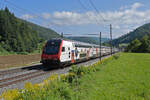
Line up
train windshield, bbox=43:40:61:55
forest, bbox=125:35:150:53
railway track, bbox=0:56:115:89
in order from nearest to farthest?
1. railway track, bbox=0:56:115:89
2. train windshield, bbox=43:40:61:55
3. forest, bbox=125:35:150:53

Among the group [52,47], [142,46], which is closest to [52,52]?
[52,47]

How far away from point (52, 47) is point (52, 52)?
663 millimetres

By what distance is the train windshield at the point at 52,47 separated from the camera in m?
16.7

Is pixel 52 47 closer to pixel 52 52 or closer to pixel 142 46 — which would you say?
pixel 52 52

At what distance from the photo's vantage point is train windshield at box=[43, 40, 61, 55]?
16.7 metres

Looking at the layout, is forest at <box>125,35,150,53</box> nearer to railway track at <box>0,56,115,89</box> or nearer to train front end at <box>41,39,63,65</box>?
train front end at <box>41,39,63,65</box>

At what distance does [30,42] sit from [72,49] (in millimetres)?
62350

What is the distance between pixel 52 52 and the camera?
Result: 16734 mm

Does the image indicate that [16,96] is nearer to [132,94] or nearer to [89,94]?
[89,94]

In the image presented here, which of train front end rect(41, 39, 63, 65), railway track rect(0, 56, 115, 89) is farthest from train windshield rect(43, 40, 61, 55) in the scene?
railway track rect(0, 56, 115, 89)

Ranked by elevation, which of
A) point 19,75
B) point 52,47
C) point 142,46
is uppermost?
point 142,46

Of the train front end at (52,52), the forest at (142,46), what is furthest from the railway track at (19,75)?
the forest at (142,46)

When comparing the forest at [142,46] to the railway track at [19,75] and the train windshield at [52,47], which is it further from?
the railway track at [19,75]

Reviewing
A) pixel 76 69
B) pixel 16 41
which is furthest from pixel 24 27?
pixel 76 69
